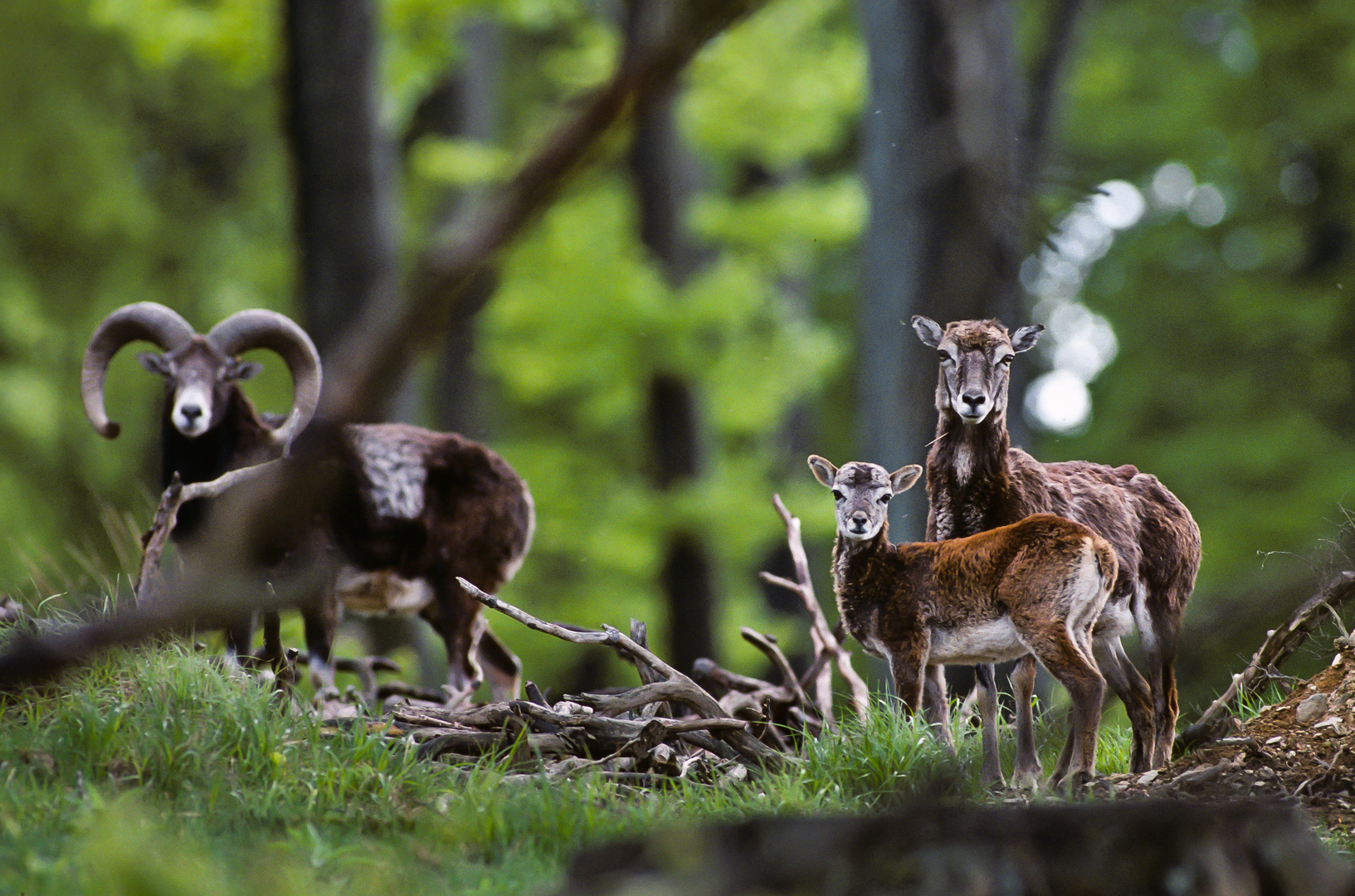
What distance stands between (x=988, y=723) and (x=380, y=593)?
11.7ft

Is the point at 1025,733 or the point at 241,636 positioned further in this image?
the point at 241,636

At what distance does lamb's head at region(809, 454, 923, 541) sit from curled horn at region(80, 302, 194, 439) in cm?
343

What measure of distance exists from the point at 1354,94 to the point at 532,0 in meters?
8.63

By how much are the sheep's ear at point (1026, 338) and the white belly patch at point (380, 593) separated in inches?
146

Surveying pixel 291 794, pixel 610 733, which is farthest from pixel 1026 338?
pixel 291 794

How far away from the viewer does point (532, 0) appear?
12.3 metres

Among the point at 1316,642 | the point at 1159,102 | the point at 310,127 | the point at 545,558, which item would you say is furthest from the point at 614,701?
the point at 1159,102

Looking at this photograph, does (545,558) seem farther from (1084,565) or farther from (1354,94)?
(1084,565)

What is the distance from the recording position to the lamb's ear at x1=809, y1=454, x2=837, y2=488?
14.1 ft

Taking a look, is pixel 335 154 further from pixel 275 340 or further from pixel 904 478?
pixel 904 478

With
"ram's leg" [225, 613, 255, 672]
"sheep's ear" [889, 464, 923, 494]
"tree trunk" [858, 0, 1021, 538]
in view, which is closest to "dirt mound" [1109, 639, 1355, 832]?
"sheep's ear" [889, 464, 923, 494]

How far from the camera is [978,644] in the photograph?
410 cm

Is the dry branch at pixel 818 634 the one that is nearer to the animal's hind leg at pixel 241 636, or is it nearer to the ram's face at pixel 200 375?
the animal's hind leg at pixel 241 636

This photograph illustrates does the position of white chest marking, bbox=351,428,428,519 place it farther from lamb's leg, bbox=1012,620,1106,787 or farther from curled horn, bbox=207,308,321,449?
lamb's leg, bbox=1012,620,1106,787
